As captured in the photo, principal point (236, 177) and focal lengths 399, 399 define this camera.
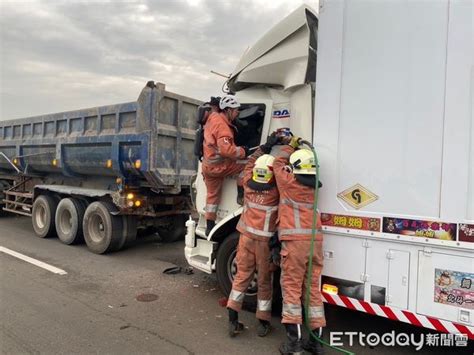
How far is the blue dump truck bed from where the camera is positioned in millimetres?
6195

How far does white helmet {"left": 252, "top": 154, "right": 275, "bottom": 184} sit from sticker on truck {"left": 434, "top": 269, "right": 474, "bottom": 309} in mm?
1545

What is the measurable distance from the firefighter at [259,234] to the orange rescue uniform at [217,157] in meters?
0.38

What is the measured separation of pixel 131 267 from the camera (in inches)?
245

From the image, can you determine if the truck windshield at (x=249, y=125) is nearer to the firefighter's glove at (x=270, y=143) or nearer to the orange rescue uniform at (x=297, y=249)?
the firefighter's glove at (x=270, y=143)

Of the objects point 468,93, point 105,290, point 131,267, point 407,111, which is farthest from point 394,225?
point 131,267

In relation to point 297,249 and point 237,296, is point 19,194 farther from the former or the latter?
point 297,249

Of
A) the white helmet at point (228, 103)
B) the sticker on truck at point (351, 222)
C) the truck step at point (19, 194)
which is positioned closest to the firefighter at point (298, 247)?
the sticker on truck at point (351, 222)

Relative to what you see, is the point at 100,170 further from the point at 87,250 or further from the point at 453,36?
the point at 453,36

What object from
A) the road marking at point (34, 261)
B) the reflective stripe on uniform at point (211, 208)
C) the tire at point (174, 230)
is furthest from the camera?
the tire at point (174, 230)

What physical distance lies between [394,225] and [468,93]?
3.55 feet

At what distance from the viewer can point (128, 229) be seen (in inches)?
273

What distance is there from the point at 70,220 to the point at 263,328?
17.1 feet

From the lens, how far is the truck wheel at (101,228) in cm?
672

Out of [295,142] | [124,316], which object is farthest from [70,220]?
[295,142]
